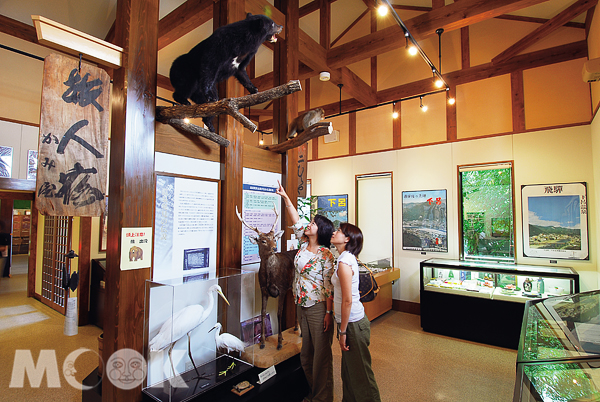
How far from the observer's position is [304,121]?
9.35ft

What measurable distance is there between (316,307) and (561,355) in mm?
1401

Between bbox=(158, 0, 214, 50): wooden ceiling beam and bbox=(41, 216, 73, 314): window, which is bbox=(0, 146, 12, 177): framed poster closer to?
bbox=(41, 216, 73, 314): window

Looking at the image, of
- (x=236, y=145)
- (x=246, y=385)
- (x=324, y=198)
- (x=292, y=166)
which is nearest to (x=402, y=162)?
(x=324, y=198)

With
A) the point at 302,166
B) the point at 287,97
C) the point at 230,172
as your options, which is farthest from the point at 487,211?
the point at 230,172

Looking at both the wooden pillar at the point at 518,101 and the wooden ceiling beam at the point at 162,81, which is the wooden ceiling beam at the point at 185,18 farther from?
the wooden pillar at the point at 518,101

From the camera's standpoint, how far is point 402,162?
5.37 metres

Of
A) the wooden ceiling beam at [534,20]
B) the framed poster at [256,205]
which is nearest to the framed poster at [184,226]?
the framed poster at [256,205]

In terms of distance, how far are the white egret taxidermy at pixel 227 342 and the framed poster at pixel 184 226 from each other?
430 millimetres

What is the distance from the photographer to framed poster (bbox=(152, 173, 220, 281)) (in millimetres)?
2041

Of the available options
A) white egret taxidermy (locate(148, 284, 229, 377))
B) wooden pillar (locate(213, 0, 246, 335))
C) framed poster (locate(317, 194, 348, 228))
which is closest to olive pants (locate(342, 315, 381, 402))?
wooden pillar (locate(213, 0, 246, 335))

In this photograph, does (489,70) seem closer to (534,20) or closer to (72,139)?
(534,20)

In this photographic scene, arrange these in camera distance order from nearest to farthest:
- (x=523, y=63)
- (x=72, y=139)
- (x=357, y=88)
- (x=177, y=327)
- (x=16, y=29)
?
1. (x=72, y=139)
2. (x=177, y=327)
3. (x=16, y=29)
4. (x=523, y=63)
5. (x=357, y=88)

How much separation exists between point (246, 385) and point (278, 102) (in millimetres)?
2656

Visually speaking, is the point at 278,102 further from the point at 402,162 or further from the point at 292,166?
the point at 402,162
